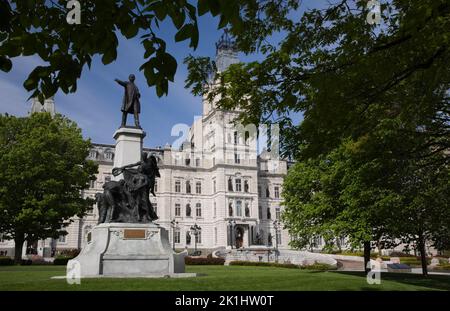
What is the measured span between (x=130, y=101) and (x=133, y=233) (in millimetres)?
6510

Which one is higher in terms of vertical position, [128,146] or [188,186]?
[188,186]

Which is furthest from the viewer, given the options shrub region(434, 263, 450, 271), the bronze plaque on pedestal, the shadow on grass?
shrub region(434, 263, 450, 271)

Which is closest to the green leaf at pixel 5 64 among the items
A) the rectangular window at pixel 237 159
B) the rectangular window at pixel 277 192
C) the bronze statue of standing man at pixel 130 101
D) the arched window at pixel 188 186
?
the bronze statue of standing man at pixel 130 101

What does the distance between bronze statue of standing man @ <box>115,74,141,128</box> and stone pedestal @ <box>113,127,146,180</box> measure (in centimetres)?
49

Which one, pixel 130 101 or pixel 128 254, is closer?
pixel 128 254

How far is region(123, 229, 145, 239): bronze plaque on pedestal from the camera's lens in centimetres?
1688

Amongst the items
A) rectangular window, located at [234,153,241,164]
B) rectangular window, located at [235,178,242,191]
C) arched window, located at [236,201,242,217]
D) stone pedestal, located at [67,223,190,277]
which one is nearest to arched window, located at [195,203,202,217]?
arched window, located at [236,201,242,217]

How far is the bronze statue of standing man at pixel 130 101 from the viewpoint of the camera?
65.5 ft

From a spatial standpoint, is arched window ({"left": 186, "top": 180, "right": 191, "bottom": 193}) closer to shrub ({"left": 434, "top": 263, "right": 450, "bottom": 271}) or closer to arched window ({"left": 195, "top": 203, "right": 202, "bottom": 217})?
arched window ({"left": 195, "top": 203, "right": 202, "bottom": 217})

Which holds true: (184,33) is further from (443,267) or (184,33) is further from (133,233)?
(443,267)

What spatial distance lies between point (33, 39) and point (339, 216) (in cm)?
2608

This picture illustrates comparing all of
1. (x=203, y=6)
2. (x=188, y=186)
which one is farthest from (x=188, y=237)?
(x=203, y=6)

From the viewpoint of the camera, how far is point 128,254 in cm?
1659
